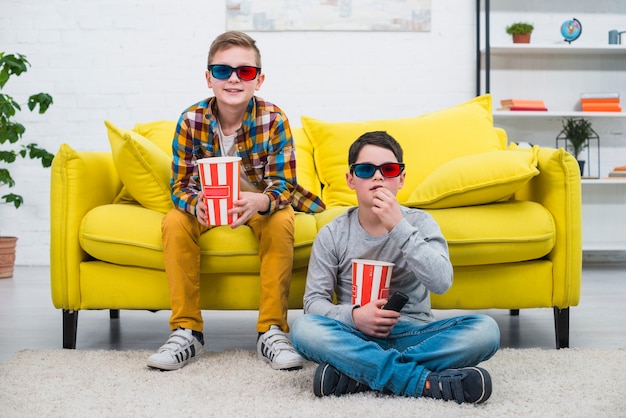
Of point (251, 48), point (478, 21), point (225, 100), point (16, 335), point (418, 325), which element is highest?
point (478, 21)

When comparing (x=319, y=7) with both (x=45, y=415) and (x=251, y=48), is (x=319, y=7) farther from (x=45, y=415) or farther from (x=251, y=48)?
(x=45, y=415)

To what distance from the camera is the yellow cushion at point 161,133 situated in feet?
9.28

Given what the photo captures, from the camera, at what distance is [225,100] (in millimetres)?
2121

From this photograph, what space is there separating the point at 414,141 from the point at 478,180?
58 centimetres

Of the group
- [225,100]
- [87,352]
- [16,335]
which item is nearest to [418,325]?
[225,100]

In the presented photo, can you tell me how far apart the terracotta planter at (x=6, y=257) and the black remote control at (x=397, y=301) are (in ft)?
10.3

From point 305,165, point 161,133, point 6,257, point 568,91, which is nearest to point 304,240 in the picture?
point 305,165

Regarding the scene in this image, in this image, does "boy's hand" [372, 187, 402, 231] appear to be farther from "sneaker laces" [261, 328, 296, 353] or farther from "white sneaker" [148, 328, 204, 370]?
"white sneaker" [148, 328, 204, 370]

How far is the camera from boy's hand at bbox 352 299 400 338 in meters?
1.66

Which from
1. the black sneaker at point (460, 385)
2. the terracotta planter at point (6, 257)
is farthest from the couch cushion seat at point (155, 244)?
the terracotta planter at point (6, 257)

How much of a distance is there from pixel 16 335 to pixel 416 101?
2.92 metres

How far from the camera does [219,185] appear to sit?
1.88 metres

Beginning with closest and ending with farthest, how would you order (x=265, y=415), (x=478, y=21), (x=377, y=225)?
(x=265, y=415) → (x=377, y=225) → (x=478, y=21)

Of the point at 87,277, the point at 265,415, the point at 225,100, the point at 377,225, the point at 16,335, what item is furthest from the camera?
the point at 16,335
